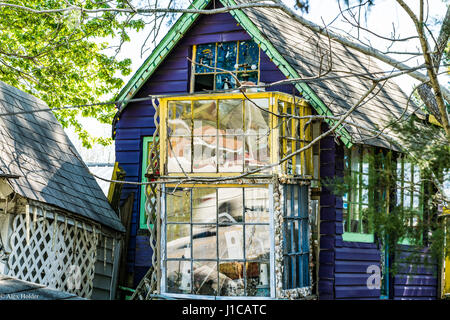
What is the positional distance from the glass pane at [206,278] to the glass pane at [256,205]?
1.03 m

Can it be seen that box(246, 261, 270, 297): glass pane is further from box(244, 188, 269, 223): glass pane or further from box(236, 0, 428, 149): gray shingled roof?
box(236, 0, 428, 149): gray shingled roof

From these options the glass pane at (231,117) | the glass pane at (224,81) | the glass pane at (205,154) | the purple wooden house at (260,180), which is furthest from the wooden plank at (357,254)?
the glass pane at (224,81)

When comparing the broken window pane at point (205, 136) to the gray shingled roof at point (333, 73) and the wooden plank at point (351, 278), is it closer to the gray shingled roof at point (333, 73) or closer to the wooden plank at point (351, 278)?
the gray shingled roof at point (333, 73)

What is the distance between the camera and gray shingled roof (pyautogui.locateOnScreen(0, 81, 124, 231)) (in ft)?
37.1

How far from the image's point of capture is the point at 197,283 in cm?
1167

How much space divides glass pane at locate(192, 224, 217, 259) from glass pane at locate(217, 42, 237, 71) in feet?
12.1

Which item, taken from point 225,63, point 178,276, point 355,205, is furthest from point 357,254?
point 225,63

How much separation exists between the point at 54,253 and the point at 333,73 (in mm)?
6564

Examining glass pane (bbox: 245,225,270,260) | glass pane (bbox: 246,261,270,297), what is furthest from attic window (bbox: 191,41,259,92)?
glass pane (bbox: 246,261,270,297)

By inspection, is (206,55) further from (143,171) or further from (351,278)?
(351,278)

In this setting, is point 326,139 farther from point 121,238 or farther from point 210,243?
point 121,238

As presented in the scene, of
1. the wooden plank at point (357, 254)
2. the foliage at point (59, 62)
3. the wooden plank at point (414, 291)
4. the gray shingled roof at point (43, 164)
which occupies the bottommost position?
the wooden plank at point (414, 291)

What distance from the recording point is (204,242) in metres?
11.7

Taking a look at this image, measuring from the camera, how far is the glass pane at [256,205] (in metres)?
11.5
